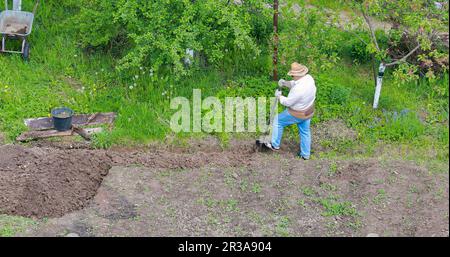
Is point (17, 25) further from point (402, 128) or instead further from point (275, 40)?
point (402, 128)

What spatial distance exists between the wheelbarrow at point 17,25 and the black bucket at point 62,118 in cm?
200

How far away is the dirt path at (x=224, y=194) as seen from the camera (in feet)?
26.0

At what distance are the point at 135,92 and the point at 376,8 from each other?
13.5 feet

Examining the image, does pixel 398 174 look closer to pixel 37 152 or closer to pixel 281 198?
pixel 281 198

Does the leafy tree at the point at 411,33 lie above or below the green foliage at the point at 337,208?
above

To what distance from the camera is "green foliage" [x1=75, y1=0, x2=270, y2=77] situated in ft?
33.2

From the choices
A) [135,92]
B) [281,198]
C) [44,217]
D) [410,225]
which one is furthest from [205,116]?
[410,225]

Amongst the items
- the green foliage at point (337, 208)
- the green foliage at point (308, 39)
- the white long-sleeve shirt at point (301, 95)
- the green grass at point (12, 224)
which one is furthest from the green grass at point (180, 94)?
the green grass at point (12, 224)

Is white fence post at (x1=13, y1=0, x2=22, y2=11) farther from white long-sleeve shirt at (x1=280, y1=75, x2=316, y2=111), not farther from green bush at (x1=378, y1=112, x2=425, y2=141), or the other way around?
green bush at (x1=378, y1=112, x2=425, y2=141)

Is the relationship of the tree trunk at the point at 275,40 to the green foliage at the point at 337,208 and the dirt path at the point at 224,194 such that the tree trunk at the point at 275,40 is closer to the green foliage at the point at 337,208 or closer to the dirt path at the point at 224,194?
the dirt path at the point at 224,194

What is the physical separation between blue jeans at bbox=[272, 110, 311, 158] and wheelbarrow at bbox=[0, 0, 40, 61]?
486 centimetres

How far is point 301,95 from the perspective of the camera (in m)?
9.22

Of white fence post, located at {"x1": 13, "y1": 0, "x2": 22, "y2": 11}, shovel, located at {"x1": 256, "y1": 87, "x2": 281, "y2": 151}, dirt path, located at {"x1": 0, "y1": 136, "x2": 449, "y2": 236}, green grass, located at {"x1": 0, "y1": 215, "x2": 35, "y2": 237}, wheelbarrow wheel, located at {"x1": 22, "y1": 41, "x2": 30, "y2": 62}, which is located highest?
white fence post, located at {"x1": 13, "y1": 0, "x2": 22, "y2": 11}

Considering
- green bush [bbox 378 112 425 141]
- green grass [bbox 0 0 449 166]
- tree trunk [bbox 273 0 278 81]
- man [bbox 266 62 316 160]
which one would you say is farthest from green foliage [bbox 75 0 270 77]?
green bush [bbox 378 112 425 141]
